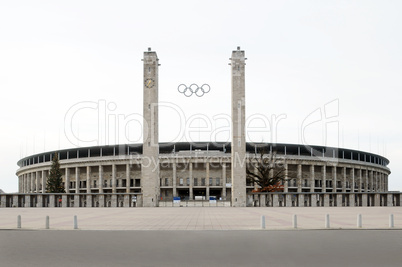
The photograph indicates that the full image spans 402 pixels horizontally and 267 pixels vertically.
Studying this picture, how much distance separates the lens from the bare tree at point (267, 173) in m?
81.1

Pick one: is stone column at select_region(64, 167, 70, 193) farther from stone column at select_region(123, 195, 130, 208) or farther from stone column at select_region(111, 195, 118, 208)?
stone column at select_region(123, 195, 130, 208)

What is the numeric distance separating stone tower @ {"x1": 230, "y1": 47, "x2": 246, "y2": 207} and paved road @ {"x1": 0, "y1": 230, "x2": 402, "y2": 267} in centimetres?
4191

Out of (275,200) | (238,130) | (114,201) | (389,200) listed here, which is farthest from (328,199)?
(114,201)

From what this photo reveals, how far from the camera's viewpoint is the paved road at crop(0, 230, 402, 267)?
12.3m

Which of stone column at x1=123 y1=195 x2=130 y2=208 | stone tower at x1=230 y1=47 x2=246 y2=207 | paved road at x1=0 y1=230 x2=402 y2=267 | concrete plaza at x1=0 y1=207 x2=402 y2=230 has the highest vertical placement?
stone tower at x1=230 y1=47 x2=246 y2=207

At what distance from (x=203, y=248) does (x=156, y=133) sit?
50137 millimetres

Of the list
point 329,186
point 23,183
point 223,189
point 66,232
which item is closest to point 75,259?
point 66,232

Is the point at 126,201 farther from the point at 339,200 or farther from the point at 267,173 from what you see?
the point at 267,173

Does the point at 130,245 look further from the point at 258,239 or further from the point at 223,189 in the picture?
the point at 223,189

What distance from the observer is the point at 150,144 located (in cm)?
6412

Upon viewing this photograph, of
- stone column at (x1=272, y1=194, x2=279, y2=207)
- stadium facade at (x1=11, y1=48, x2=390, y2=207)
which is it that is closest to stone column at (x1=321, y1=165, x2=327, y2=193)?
stadium facade at (x1=11, y1=48, x2=390, y2=207)

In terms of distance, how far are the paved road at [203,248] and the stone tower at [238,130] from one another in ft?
138

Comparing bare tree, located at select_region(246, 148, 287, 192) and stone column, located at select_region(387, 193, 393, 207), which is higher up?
bare tree, located at select_region(246, 148, 287, 192)

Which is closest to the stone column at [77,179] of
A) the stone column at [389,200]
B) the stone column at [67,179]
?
the stone column at [67,179]
